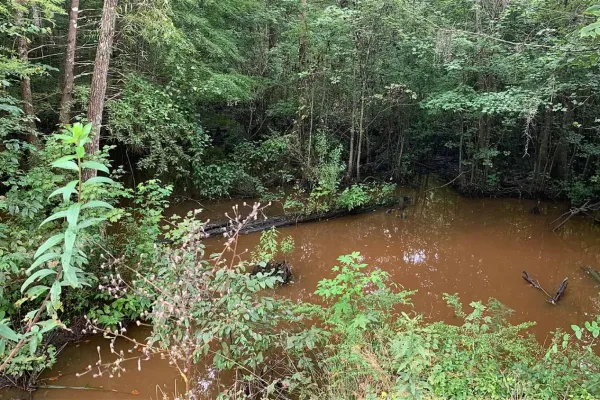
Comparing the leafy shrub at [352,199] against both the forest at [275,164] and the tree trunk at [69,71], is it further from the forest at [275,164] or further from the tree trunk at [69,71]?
the tree trunk at [69,71]

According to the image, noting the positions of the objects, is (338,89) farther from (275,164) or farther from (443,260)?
(443,260)

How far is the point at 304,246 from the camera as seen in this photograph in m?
7.82

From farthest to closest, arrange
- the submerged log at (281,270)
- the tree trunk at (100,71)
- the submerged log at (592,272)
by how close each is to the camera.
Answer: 1. the submerged log at (592,272)
2. the submerged log at (281,270)
3. the tree trunk at (100,71)

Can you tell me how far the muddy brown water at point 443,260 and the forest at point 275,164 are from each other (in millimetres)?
215

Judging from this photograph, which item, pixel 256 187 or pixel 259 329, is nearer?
pixel 259 329

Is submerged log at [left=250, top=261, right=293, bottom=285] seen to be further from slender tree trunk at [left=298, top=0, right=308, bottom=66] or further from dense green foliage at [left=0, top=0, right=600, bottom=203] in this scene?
slender tree trunk at [left=298, top=0, right=308, bottom=66]

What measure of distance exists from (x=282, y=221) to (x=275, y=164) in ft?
8.97

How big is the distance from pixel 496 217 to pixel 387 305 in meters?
6.94

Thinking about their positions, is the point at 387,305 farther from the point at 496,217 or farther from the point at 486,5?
the point at 486,5

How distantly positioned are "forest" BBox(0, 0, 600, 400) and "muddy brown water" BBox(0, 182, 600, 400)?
215mm

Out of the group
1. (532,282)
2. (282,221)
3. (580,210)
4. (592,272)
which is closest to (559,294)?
(532,282)

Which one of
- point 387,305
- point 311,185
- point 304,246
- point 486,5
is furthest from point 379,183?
point 387,305

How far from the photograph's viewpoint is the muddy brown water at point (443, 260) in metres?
4.18

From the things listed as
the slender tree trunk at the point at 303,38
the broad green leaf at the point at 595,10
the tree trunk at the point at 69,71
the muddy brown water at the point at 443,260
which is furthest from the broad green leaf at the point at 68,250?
the slender tree trunk at the point at 303,38
